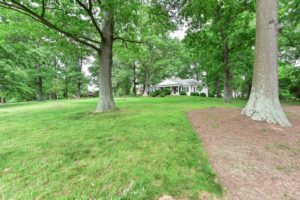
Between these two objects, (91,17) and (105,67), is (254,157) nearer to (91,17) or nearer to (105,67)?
(105,67)

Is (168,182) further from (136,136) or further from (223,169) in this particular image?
(136,136)

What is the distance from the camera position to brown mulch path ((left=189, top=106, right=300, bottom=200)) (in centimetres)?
247

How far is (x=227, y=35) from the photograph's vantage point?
13.0 meters

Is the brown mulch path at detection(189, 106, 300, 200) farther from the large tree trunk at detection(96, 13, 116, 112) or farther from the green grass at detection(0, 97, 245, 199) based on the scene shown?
the large tree trunk at detection(96, 13, 116, 112)

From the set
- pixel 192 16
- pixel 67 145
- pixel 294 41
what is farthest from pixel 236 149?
pixel 294 41

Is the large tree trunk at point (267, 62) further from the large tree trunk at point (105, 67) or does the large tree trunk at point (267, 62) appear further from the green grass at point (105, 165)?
the large tree trunk at point (105, 67)

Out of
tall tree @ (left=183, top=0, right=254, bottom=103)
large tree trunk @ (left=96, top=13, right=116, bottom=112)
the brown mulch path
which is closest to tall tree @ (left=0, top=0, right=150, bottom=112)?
large tree trunk @ (left=96, top=13, right=116, bottom=112)

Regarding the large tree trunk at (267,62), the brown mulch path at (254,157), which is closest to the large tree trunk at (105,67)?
the brown mulch path at (254,157)

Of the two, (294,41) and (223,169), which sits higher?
(294,41)

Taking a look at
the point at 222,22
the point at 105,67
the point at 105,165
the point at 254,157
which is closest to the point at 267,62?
the point at 254,157

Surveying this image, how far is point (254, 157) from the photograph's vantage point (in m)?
3.43

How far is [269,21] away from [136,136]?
605cm

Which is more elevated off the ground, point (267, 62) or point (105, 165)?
point (267, 62)

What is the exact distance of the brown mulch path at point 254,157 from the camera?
2.47 metres
